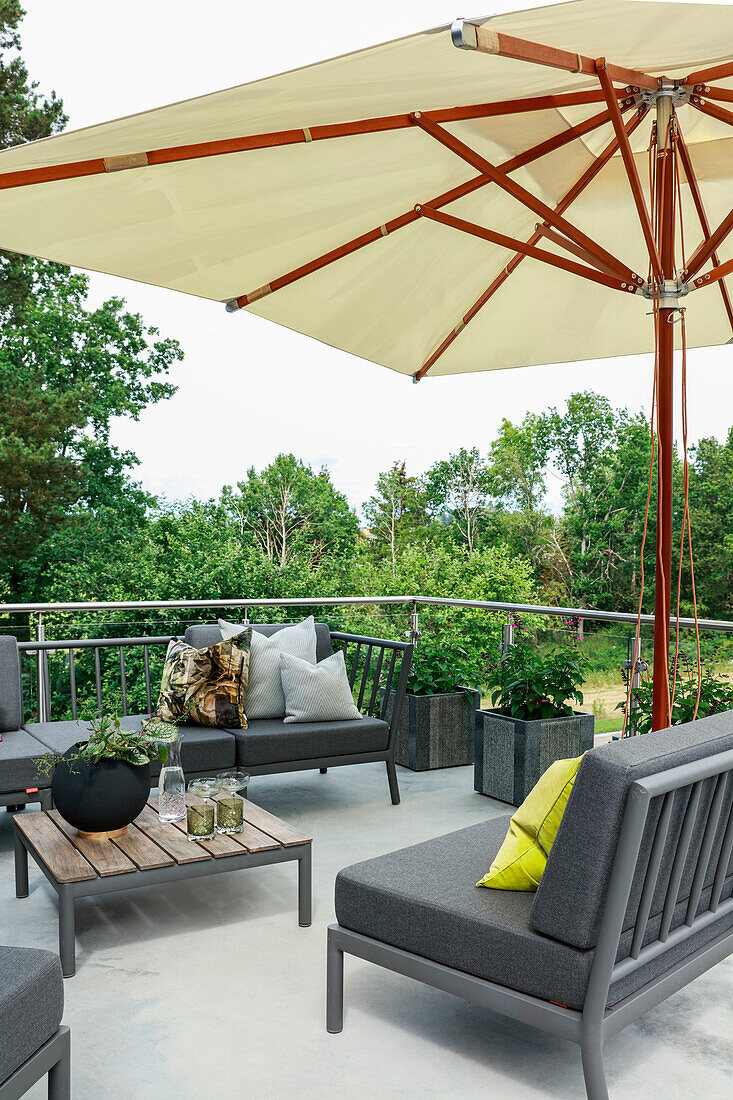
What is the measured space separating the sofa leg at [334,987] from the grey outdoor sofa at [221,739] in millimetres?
1779

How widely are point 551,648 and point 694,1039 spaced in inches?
99.7

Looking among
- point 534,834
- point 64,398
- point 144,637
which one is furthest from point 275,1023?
point 64,398

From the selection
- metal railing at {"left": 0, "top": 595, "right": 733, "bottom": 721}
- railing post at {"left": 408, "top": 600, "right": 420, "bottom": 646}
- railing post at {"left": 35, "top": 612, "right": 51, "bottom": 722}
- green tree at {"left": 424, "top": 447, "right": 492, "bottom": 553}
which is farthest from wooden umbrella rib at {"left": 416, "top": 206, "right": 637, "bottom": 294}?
green tree at {"left": 424, "top": 447, "right": 492, "bottom": 553}

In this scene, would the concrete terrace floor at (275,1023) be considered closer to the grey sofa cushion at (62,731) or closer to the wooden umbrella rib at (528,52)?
the grey sofa cushion at (62,731)

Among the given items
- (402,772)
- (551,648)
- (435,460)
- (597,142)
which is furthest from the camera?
(435,460)

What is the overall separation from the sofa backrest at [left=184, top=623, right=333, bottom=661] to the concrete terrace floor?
1.48m

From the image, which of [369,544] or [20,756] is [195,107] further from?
[369,544]

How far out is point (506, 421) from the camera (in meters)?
19.0

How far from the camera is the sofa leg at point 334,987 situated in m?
2.40

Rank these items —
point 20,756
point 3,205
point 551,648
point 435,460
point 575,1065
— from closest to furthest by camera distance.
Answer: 1. point 575,1065
2. point 3,205
3. point 20,756
4. point 551,648
5. point 435,460

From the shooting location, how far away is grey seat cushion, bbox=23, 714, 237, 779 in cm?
405

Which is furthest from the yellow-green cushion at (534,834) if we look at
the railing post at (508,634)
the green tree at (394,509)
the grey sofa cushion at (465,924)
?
the green tree at (394,509)

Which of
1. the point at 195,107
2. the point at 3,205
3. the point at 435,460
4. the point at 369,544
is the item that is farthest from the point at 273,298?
the point at 435,460

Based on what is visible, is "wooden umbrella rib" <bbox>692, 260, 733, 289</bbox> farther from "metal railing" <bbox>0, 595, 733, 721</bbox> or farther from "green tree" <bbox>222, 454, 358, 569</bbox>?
"green tree" <bbox>222, 454, 358, 569</bbox>
